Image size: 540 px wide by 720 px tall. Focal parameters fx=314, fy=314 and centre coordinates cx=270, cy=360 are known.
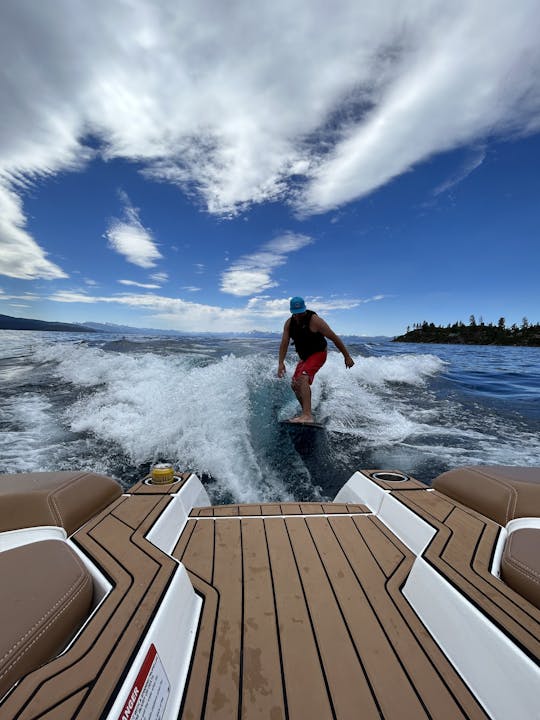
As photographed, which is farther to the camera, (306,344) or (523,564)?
(306,344)

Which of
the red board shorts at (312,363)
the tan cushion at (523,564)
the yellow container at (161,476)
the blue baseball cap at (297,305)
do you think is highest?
the blue baseball cap at (297,305)

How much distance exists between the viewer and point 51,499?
1.83 meters

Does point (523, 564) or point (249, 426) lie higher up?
point (523, 564)

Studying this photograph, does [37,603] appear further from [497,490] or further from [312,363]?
[312,363]

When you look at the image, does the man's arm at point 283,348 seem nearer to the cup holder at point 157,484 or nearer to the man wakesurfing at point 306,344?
the man wakesurfing at point 306,344

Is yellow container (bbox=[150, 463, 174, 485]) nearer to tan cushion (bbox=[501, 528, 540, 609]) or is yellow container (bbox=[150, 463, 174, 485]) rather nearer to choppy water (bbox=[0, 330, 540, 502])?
choppy water (bbox=[0, 330, 540, 502])

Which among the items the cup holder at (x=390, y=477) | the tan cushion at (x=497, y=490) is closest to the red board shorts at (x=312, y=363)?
the cup holder at (x=390, y=477)

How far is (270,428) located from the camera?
5.32m

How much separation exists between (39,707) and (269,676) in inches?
32.9

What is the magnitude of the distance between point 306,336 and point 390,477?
2.70 meters

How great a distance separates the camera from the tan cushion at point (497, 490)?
2.01m

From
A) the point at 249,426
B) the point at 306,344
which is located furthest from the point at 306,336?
the point at 249,426

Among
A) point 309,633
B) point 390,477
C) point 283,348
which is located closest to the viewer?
point 309,633

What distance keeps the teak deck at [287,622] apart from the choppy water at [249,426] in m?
1.51
